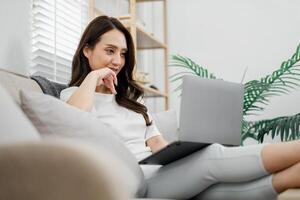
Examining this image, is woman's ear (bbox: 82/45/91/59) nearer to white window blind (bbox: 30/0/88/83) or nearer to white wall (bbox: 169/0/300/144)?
white window blind (bbox: 30/0/88/83)

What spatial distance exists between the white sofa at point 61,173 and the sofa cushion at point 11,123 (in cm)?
17

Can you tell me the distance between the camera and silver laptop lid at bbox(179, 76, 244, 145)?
1624 mm

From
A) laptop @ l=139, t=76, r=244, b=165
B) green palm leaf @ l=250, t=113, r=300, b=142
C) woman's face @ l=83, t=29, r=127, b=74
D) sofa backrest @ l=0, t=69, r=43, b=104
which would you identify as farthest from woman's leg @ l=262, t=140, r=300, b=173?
green palm leaf @ l=250, t=113, r=300, b=142

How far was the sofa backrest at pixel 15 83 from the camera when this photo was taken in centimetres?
145

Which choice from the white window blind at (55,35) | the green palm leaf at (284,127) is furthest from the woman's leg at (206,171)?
the green palm leaf at (284,127)

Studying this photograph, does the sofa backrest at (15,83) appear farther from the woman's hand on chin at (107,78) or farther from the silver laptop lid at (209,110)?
the silver laptop lid at (209,110)

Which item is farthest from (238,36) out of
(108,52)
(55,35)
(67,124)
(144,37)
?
(67,124)

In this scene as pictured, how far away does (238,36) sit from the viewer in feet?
12.6

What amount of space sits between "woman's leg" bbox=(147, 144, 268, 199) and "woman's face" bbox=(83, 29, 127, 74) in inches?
27.2

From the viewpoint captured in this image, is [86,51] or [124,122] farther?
[86,51]

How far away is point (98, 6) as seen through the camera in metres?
3.34

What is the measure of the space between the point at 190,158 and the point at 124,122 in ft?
1.53

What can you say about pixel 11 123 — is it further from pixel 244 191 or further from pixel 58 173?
pixel 244 191

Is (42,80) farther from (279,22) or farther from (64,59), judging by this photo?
(279,22)
